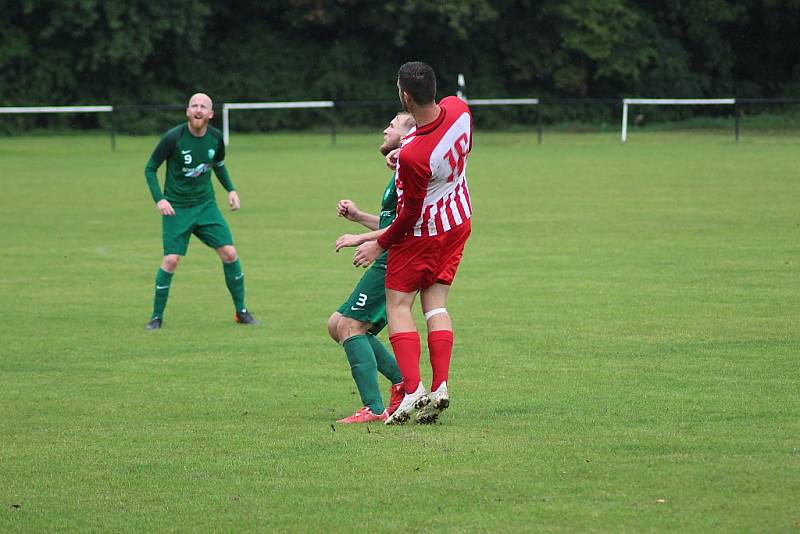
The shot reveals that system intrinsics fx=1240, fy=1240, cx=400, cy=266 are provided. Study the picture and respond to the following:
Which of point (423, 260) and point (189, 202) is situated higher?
point (423, 260)

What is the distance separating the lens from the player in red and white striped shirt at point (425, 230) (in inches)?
249

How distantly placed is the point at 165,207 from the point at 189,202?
35 cm

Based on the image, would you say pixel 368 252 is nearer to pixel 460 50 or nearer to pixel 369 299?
pixel 369 299

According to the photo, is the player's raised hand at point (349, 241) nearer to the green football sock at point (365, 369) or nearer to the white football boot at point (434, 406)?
the green football sock at point (365, 369)

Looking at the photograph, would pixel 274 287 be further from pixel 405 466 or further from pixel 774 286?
pixel 405 466

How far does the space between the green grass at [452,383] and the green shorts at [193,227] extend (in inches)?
28.3

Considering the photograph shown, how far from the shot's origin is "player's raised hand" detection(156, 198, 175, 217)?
1118cm

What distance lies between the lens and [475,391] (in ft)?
25.7

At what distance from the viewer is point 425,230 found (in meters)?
6.56

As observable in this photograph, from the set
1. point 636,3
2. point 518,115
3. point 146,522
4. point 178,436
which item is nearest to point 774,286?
point 178,436

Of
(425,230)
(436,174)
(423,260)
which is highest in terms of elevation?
(436,174)

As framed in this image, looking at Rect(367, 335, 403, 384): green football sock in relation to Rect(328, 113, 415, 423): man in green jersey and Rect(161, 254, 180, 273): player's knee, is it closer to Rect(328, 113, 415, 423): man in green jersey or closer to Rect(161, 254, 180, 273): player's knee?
Rect(328, 113, 415, 423): man in green jersey

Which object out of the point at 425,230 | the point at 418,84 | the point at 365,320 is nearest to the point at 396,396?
the point at 365,320

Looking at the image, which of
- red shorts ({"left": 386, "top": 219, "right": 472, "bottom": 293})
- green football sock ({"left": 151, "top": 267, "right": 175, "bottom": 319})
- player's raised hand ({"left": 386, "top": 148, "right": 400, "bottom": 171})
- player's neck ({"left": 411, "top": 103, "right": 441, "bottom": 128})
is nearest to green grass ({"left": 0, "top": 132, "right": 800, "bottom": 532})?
green football sock ({"left": 151, "top": 267, "right": 175, "bottom": 319})
